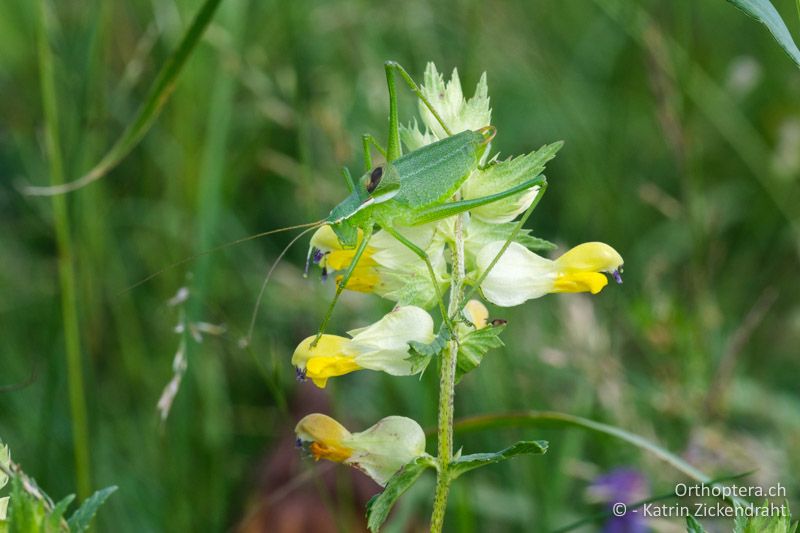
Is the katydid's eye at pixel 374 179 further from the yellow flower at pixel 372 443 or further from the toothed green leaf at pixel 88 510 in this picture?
the toothed green leaf at pixel 88 510

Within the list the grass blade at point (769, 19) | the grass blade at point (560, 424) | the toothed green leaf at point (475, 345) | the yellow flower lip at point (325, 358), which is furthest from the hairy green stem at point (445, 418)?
the grass blade at point (769, 19)

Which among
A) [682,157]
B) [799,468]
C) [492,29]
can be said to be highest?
[492,29]

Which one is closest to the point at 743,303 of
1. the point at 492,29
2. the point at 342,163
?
Result: the point at 492,29

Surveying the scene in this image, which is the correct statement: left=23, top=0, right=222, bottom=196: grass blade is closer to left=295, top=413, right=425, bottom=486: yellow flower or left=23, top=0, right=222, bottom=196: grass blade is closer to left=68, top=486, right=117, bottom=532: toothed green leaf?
left=295, top=413, right=425, bottom=486: yellow flower

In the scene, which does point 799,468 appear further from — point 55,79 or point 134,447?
point 55,79

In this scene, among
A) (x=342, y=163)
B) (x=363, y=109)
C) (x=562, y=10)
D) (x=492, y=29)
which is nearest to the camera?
(x=342, y=163)

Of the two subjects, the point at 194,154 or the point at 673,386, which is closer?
the point at 673,386

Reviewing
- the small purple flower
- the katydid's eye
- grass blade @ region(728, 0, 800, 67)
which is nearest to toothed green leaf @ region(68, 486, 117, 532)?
the katydid's eye
